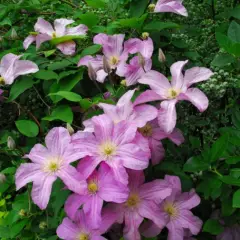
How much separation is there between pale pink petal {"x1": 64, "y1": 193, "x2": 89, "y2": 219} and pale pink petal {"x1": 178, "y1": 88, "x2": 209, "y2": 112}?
27cm

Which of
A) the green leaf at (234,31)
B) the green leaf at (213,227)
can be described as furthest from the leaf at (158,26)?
the green leaf at (213,227)

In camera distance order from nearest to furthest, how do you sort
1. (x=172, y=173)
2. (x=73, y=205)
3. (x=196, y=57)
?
1. (x=73, y=205)
2. (x=172, y=173)
3. (x=196, y=57)

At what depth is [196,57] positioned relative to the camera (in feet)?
3.61

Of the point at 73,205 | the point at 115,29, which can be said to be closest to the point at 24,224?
Answer: the point at 73,205

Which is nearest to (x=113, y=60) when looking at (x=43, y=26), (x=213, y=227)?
(x=43, y=26)

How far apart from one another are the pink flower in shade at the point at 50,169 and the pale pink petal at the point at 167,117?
0.55 ft

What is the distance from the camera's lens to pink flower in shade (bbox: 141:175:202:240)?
911 millimetres

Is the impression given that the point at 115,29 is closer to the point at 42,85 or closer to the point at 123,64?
the point at 123,64

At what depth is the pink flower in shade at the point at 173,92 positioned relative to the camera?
85cm

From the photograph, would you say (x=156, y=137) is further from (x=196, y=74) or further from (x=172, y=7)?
(x=172, y=7)

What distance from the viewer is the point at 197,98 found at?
2.85 feet

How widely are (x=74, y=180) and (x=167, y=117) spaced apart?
0.68 ft

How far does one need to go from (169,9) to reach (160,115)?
31 cm

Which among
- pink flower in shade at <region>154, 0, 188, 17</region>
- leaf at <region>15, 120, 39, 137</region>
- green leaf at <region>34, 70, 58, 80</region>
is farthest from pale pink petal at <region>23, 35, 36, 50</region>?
pink flower in shade at <region>154, 0, 188, 17</region>
